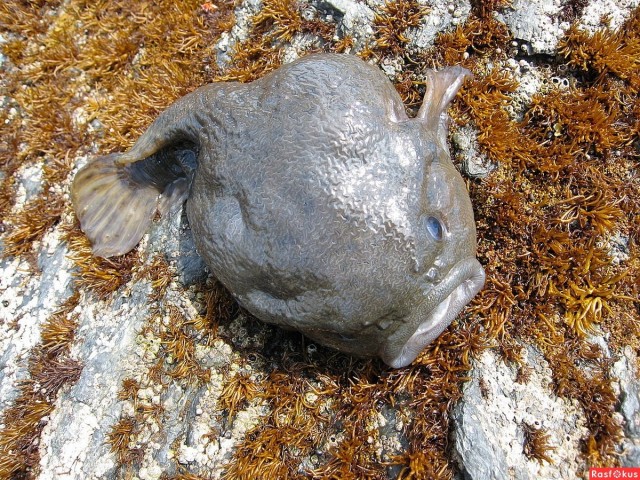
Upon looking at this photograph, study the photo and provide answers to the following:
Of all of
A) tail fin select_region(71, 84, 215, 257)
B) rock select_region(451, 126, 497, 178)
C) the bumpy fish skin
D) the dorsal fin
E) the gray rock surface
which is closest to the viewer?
the bumpy fish skin

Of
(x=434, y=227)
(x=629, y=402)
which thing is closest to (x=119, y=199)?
(x=434, y=227)

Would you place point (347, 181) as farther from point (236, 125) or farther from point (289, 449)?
point (289, 449)

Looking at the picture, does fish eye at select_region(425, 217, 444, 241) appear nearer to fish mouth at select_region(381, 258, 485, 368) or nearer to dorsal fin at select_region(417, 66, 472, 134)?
fish mouth at select_region(381, 258, 485, 368)

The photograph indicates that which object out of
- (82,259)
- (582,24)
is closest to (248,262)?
(82,259)

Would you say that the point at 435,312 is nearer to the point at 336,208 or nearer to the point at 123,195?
the point at 336,208

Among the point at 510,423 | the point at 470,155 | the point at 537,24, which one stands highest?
the point at 537,24

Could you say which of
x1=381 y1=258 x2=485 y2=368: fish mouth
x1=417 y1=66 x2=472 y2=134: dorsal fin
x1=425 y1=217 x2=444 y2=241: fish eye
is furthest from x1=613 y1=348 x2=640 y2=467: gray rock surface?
x1=417 y1=66 x2=472 y2=134: dorsal fin
